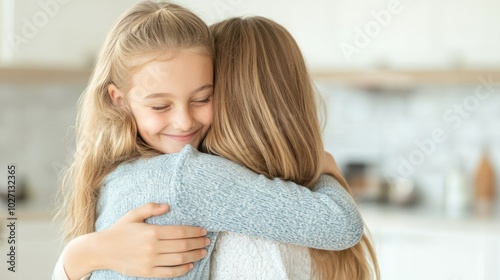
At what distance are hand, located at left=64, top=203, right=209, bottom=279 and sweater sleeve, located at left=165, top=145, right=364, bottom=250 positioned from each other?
1.1 inches

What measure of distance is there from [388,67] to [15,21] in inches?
71.5

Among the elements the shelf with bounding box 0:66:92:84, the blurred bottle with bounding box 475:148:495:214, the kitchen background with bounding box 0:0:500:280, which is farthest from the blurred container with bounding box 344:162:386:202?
the shelf with bounding box 0:66:92:84

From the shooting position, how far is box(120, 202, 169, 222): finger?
3.61ft

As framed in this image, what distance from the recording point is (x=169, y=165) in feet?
3.68

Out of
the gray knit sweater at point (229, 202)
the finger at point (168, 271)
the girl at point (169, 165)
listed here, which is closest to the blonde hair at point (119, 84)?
the girl at point (169, 165)

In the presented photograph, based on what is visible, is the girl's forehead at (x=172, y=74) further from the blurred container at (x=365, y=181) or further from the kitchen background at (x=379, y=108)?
the blurred container at (x=365, y=181)

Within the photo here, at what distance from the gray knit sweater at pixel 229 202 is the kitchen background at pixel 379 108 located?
2.22 m

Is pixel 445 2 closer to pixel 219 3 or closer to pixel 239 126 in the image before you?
pixel 219 3

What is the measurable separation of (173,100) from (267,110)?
158 mm

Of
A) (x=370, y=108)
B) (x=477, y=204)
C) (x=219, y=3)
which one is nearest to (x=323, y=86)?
(x=370, y=108)

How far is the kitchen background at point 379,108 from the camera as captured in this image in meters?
3.32

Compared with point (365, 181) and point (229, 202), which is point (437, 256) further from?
point (229, 202)

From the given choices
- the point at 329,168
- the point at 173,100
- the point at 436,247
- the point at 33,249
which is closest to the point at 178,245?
the point at 173,100

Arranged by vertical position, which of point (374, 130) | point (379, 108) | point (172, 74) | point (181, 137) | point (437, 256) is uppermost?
point (172, 74)
